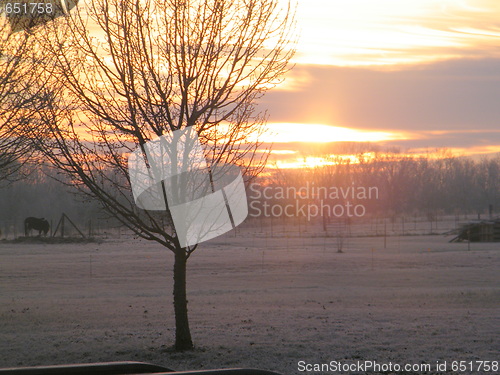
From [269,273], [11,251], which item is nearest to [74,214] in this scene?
[11,251]

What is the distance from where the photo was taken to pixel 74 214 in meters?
110

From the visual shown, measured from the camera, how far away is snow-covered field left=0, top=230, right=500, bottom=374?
35.9 feet

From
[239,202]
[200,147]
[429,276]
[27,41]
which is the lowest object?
[429,276]

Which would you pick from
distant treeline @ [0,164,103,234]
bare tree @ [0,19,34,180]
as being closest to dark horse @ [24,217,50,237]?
distant treeline @ [0,164,103,234]

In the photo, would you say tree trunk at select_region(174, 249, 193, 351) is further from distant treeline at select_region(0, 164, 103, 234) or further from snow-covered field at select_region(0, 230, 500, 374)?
distant treeline at select_region(0, 164, 103, 234)

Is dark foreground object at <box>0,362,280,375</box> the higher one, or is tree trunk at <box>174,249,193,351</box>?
dark foreground object at <box>0,362,280,375</box>

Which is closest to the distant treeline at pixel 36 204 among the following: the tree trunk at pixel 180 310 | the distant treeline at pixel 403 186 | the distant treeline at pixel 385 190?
the distant treeline at pixel 385 190

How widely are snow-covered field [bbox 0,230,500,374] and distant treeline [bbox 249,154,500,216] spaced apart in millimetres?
88262

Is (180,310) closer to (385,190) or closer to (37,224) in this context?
(37,224)

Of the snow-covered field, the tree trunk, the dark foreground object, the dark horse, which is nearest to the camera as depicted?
the dark foreground object

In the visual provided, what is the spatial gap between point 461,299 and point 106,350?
42.6 ft

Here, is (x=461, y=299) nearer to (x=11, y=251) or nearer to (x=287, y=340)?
(x=287, y=340)

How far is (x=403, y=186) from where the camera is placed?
146m

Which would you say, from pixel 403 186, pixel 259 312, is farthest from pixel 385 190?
pixel 259 312
